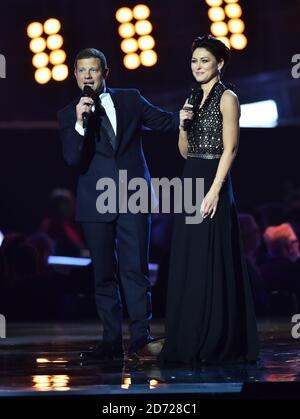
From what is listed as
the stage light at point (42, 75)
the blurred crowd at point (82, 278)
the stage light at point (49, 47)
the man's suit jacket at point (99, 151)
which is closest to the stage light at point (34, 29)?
the stage light at point (49, 47)

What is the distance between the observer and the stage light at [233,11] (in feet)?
35.3

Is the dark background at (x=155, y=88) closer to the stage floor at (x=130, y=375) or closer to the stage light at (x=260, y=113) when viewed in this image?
the stage light at (x=260, y=113)

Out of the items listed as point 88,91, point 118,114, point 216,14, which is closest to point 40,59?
point 216,14

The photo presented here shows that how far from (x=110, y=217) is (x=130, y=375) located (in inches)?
44.4

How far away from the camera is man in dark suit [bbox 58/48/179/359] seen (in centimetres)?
605

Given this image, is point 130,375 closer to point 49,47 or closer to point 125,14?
point 49,47

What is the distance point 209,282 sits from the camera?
5.74m

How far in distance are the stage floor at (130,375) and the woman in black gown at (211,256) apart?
6.8 inches

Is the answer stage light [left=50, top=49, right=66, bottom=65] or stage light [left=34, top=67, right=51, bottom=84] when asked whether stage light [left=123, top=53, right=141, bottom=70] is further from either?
stage light [left=34, top=67, right=51, bottom=84]

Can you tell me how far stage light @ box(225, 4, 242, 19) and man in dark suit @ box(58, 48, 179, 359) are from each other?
4826mm

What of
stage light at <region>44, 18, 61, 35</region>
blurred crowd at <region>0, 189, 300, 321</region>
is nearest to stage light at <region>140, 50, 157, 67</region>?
stage light at <region>44, 18, 61, 35</region>

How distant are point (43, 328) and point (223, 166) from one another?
11.7 feet

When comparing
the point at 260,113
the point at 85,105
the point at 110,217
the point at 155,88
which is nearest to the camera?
the point at 85,105
